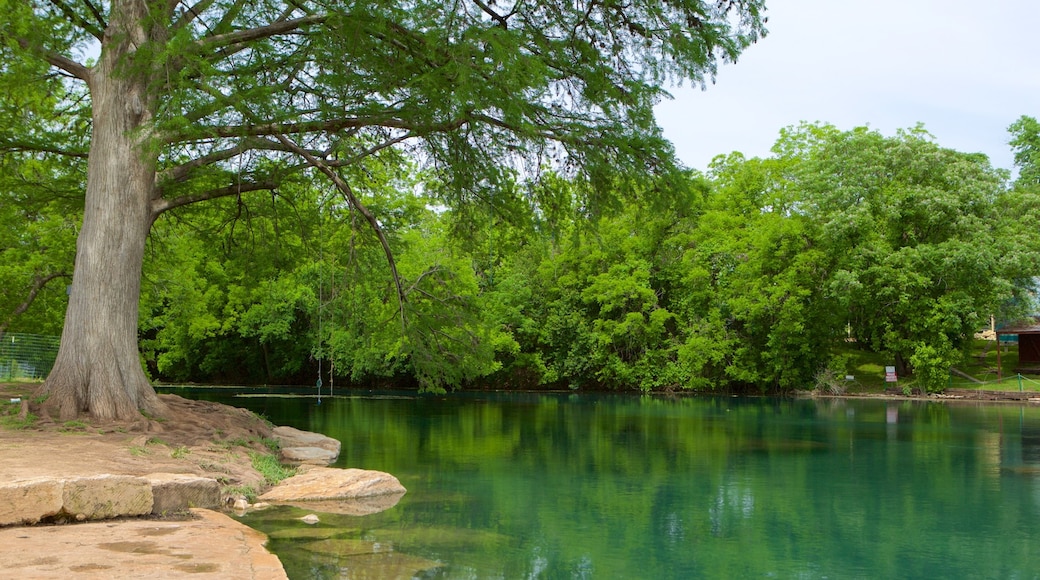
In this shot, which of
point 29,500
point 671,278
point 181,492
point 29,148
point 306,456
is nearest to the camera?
point 29,500

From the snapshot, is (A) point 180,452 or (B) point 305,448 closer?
(A) point 180,452

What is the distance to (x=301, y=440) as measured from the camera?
625 inches

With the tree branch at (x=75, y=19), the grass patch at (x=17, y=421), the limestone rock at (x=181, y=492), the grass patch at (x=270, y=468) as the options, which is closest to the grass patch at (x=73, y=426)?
the grass patch at (x=17, y=421)

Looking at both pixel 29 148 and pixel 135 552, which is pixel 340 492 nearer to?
pixel 135 552

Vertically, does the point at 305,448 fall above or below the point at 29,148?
below

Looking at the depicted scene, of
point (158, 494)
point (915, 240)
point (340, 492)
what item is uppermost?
point (915, 240)

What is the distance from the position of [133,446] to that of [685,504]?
738 centimetres

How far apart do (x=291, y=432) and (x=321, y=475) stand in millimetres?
5054

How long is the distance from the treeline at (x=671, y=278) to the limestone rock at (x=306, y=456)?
4.19 m

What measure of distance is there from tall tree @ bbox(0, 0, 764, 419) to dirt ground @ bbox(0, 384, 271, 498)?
63 cm

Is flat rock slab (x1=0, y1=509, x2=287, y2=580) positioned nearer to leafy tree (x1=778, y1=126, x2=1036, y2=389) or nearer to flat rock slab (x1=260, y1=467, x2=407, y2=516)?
flat rock slab (x1=260, y1=467, x2=407, y2=516)

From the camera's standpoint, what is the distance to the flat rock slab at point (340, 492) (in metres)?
10.7

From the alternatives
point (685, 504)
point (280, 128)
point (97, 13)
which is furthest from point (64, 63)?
point (685, 504)

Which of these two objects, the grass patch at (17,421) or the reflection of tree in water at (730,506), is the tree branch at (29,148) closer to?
the grass patch at (17,421)
